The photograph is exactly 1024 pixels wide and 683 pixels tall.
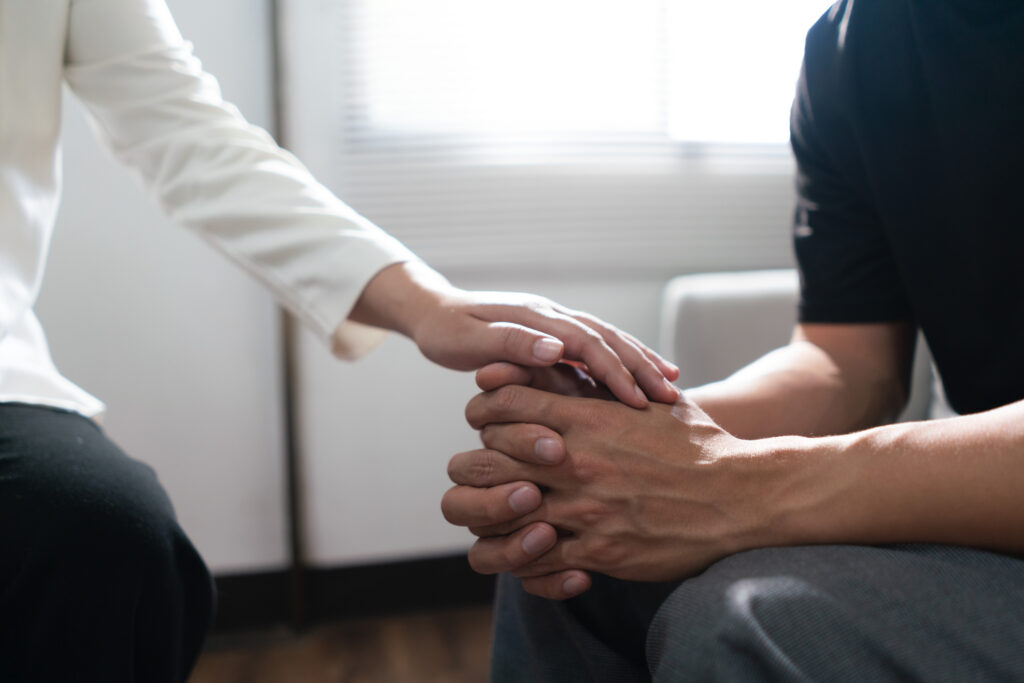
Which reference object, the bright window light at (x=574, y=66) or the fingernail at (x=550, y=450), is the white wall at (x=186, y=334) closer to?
the bright window light at (x=574, y=66)

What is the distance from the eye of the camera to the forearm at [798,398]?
2.83ft

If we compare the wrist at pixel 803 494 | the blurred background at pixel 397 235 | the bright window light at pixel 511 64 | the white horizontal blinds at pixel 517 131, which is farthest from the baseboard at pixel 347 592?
the wrist at pixel 803 494

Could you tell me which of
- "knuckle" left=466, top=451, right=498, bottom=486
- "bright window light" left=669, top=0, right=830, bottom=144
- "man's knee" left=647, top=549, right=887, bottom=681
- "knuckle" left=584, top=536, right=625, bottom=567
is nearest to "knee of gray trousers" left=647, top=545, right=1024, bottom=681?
"man's knee" left=647, top=549, right=887, bottom=681

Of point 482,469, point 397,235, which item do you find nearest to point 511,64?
point 397,235

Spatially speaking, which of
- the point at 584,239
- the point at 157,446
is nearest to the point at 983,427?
the point at 584,239

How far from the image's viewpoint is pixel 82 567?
728mm

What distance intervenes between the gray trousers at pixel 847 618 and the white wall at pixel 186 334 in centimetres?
147

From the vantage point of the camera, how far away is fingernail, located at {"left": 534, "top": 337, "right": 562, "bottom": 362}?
0.73m

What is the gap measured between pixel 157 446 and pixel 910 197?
1.66 metres

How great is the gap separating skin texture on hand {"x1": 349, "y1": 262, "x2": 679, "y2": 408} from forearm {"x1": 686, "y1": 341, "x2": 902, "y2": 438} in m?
0.10

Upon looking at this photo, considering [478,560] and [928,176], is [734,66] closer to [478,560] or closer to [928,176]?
[928,176]

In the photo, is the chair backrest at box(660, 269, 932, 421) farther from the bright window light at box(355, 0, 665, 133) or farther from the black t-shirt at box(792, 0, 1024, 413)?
the bright window light at box(355, 0, 665, 133)

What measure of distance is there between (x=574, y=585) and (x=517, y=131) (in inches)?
54.8

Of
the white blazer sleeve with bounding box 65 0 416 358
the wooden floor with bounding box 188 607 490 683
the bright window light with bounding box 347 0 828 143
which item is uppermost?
the bright window light with bounding box 347 0 828 143
